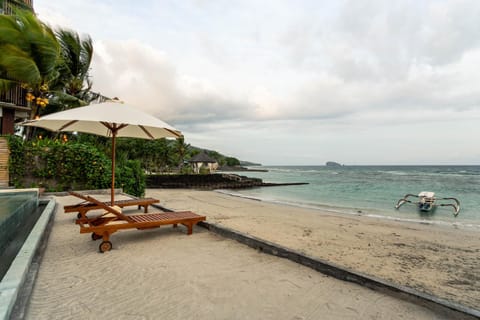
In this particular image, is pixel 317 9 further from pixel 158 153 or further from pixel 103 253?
pixel 158 153

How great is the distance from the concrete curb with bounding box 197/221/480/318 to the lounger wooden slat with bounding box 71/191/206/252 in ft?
3.59

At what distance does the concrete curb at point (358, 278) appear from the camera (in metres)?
2.46

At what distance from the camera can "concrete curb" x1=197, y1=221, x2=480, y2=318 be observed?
8.09 feet

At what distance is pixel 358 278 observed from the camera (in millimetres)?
3023

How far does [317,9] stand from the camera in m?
9.10

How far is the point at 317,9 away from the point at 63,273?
10.3m

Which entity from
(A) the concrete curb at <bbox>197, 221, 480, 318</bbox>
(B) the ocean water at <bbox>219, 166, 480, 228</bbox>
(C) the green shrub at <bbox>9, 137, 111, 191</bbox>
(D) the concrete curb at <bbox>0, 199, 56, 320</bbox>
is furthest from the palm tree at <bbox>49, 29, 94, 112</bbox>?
(B) the ocean water at <bbox>219, 166, 480, 228</bbox>

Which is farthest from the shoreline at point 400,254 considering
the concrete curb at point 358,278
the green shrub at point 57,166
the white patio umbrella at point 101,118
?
the green shrub at point 57,166

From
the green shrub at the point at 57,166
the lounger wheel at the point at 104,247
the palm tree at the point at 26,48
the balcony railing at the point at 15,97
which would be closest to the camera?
the lounger wheel at the point at 104,247

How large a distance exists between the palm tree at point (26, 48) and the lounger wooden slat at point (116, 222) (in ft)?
27.4

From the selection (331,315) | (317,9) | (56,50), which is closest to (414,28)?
(317,9)

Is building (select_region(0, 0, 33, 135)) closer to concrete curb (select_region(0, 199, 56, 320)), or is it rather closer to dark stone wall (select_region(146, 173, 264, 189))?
dark stone wall (select_region(146, 173, 264, 189))

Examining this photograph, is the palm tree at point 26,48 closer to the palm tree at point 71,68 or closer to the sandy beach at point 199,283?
the palm tree at point 71,68

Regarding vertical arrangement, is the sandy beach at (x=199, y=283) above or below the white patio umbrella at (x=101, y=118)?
below
